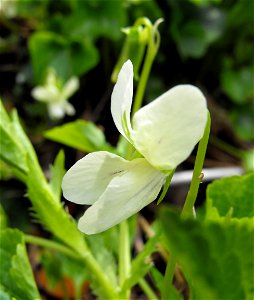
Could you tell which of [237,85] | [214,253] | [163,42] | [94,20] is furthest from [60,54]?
[214,253]

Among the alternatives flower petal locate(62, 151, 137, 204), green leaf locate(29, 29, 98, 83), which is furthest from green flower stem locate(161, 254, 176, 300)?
green leaf locate(29, 29, 98, 83)

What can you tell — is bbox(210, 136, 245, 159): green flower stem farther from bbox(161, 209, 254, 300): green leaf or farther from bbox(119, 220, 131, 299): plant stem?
bbox(161, 209, 254, 300): green leaf

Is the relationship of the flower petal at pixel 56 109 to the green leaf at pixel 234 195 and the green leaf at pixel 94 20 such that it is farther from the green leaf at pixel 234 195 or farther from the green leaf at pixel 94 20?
the green leaf at pixel 234 195

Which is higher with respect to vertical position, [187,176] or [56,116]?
[56,116]

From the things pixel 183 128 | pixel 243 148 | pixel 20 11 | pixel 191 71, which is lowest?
pixel 243 148

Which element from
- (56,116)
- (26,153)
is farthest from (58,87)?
(26,153)

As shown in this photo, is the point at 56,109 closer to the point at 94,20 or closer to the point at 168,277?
the point at 94,20

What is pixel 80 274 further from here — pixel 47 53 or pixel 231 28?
pixel 231 28
